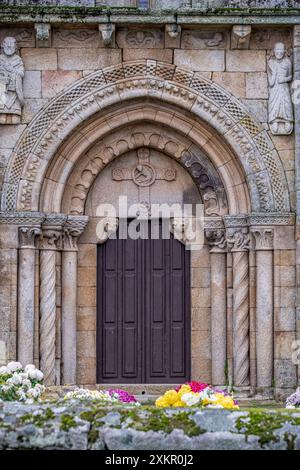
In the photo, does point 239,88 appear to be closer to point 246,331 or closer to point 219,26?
point 219,26

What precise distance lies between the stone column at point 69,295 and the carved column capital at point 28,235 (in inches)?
22.1

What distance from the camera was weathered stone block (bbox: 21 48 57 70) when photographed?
42.4 ft

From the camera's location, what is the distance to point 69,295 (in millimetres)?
13195

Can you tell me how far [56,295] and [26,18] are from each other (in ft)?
12.3

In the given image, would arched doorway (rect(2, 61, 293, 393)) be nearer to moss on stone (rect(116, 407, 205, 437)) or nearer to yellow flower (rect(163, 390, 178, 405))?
yellow flower (rect(163, 390, 178, 405))

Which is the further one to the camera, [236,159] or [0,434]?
[236,159]

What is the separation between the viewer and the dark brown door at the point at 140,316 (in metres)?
13.4

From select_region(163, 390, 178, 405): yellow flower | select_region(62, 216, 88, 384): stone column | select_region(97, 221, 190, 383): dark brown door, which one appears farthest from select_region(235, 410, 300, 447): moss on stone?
select_region(97, 221, 190, 383): dark brown door

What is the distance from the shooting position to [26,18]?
12586 millimetres

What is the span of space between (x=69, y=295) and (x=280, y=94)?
13.1ft

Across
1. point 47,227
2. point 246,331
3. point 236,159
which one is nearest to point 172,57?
point 236,159

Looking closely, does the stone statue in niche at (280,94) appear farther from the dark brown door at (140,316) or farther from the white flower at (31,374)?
the white flower at (31,374)

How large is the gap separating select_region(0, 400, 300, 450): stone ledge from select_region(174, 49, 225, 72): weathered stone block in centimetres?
872

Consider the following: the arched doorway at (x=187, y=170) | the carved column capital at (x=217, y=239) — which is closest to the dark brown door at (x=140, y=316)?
the arched doorway at (x=187, y=170)
